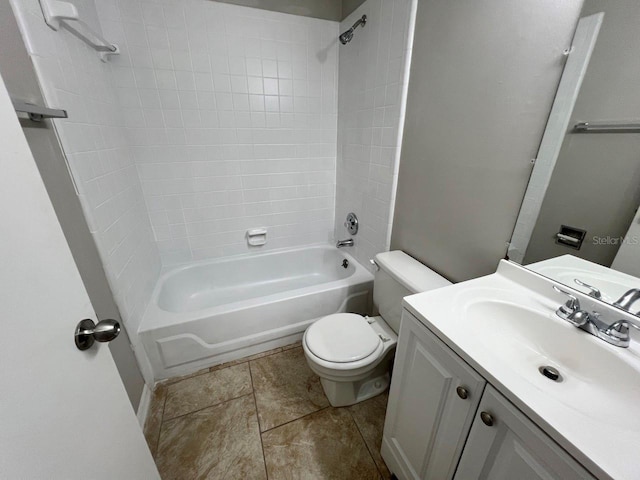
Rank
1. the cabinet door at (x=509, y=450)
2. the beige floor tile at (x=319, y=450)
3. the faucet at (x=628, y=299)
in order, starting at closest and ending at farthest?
1. the cabinet door at (x=509, y=450)
2. the faucet at (x=628, y=299)
3. the beige floor tile at (x=319, y=450)

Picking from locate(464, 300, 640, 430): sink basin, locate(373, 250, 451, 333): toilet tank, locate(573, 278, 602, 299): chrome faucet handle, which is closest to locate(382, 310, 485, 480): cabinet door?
locate(464, 300, 640, 430): sink basin

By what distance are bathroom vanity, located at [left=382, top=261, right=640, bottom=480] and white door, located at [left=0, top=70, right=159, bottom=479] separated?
0.84 metres

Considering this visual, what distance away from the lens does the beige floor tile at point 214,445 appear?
1.11 metres

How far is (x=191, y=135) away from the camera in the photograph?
183 cm

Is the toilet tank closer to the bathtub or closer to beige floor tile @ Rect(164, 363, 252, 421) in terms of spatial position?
the bathtub

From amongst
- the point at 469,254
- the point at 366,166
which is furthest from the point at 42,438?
the point at 366,166

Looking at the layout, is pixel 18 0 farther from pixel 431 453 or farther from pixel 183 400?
pixel 431 453

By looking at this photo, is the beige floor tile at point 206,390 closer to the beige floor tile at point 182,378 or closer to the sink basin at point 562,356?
the beige floor tile at point 182,378

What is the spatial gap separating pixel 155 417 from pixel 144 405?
0.09 meters

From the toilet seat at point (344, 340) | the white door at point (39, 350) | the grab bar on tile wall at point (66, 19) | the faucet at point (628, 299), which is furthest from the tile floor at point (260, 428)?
the grab bar on tile wall at point (66, 19)

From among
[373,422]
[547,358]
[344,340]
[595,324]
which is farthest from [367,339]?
[595,324]

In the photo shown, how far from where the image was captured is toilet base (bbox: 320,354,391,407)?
1.34 m

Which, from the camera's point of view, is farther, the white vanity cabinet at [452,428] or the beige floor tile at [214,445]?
the beige floor tile at [214,445]

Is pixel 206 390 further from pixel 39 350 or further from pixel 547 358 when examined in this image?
pixel 547 358
